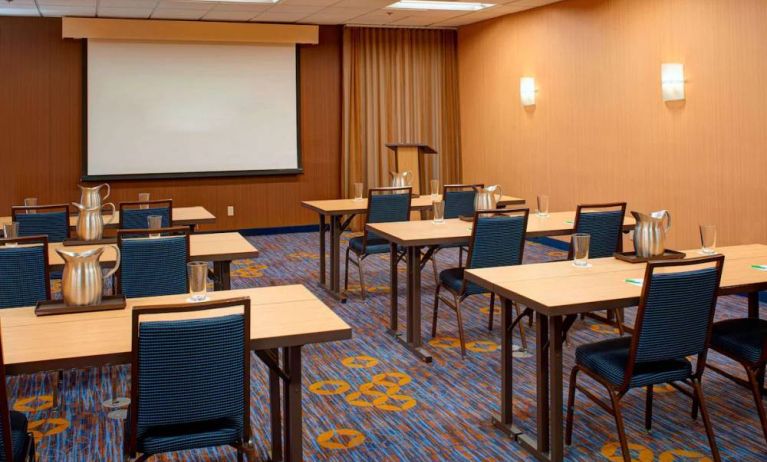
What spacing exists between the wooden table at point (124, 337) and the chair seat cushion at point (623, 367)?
116 cm

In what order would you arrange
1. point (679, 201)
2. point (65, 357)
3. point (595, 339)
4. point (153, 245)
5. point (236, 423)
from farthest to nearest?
point (679, 201) → point (595, 339) → point (153, 245) → point (236, 423) → point (65, 357)

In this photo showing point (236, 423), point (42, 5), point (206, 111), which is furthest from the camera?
point (206, 111)

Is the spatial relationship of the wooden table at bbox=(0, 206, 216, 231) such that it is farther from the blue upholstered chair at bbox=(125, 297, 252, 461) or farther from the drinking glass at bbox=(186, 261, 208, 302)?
the blue upholstered chair at bbox=(125, 297, 252, 461)

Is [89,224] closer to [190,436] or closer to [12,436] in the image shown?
[12,436]


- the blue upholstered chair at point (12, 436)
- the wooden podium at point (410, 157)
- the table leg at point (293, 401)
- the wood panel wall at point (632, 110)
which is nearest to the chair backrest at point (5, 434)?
the blue upholstered chair at point (12, 436)

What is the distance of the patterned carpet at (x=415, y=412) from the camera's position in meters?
3.40

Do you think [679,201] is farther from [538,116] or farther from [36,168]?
[36,168]

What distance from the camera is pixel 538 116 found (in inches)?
356

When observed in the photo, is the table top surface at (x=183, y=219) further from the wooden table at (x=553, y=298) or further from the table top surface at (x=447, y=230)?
the wooden table at (x=553, y=298)

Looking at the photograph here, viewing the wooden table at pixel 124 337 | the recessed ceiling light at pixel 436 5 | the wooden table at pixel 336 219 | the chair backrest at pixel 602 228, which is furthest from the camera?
the recessed ceiling light at pixel 436 5

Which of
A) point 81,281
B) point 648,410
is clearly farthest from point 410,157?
point 81,281

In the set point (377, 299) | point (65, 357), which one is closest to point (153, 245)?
point (65, 357)

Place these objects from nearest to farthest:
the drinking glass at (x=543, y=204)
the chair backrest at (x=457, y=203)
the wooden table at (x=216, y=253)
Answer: the wooden table at (x=216, y=253), the drinking glass at (x=543, y=204), the chair backrest at (x=457, y=203)

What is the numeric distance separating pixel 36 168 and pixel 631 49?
7131 mm
